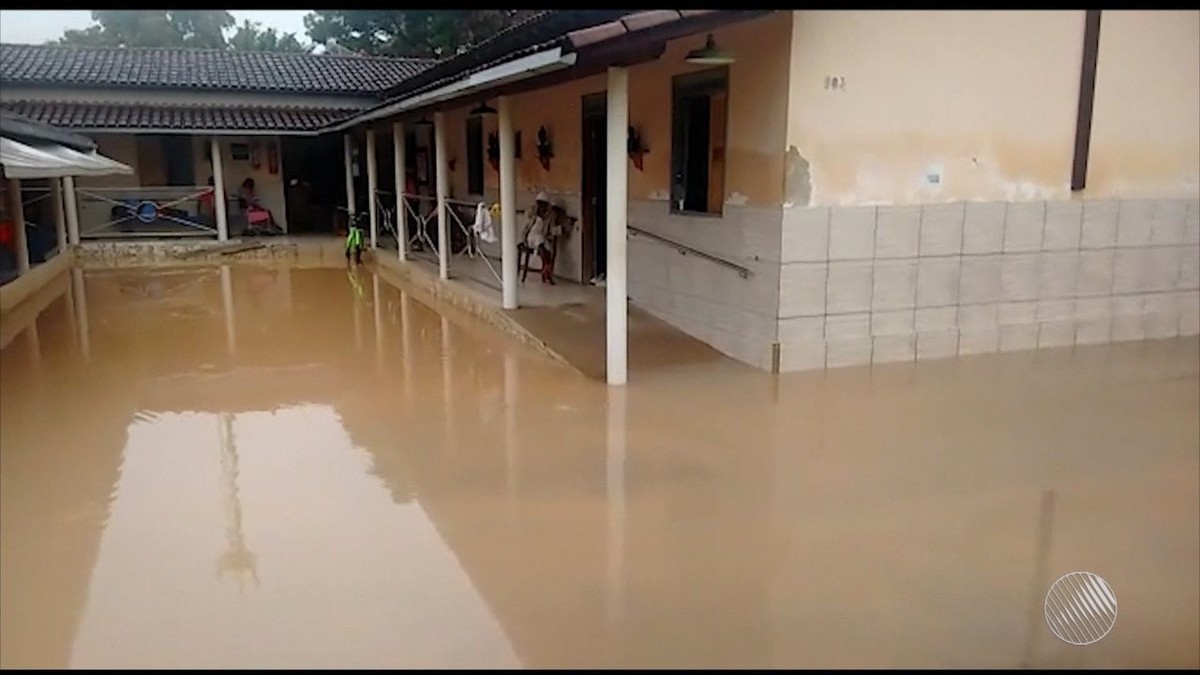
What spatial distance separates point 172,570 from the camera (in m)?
3.44

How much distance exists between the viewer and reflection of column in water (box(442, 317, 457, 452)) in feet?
16.7

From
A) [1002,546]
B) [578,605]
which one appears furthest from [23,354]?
[1002,546]

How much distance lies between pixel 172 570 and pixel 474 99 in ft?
21.6

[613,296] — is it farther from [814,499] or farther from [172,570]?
[172,570]

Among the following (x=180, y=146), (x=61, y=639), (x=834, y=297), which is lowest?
(x=61, y=639)

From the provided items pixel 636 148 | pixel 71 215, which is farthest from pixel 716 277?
pixel 71 215

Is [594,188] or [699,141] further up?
[699,141]

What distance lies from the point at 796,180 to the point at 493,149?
6.43 metres

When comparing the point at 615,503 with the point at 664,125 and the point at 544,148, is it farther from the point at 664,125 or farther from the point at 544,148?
the point at 544,148

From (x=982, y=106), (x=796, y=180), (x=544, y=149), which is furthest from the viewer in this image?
(x=544, y=149)

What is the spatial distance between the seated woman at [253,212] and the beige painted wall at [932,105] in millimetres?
13306

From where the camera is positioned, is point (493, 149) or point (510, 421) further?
point (493, 149)

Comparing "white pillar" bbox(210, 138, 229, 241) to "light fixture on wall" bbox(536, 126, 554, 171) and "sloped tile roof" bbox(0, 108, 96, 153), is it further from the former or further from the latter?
"light fixture on wall" bbox(536, 126, 554, 171)

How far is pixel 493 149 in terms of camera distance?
11.9m
